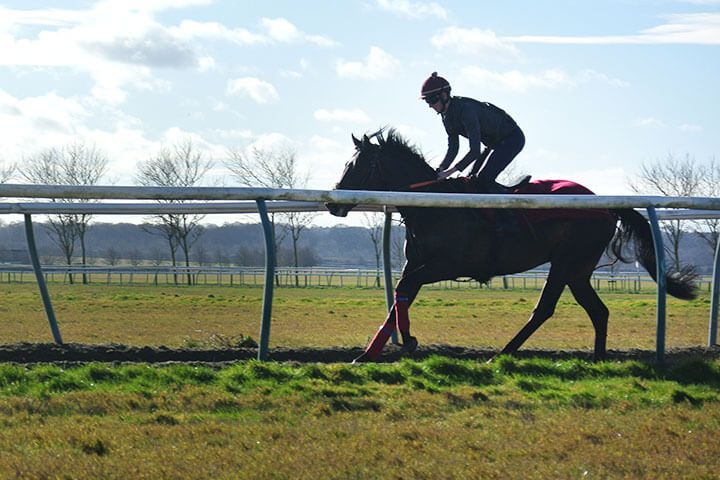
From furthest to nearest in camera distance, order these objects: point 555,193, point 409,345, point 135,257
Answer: point 135,257 < point 555,193 < point 409,345

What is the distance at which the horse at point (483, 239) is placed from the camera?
30.9 feet

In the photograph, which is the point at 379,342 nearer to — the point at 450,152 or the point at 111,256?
the point at 450,152

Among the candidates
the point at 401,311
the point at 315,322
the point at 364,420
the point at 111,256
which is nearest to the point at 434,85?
the point at 401,311

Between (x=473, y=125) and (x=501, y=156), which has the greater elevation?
(x=473, y=125)

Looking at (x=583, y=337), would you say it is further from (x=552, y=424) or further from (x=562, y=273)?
(x=552, y=424)

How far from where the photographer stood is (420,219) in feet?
31.1

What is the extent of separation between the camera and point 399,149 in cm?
1007

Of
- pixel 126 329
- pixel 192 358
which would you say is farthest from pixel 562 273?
pixel 126 329

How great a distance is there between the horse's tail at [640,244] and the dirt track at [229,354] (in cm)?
66

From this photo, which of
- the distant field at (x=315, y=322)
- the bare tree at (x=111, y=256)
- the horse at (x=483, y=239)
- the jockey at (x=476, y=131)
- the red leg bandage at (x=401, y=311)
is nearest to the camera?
the red leg bandage at (x=401, y=311)

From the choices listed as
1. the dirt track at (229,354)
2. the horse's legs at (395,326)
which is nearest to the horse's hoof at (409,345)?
the horse's legs at (395,326)

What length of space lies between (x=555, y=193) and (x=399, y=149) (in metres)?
1.60

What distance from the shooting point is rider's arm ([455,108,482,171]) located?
31.6ft

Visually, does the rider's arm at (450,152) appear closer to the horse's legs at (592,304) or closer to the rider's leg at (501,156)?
the rider's leg at (501,156)
